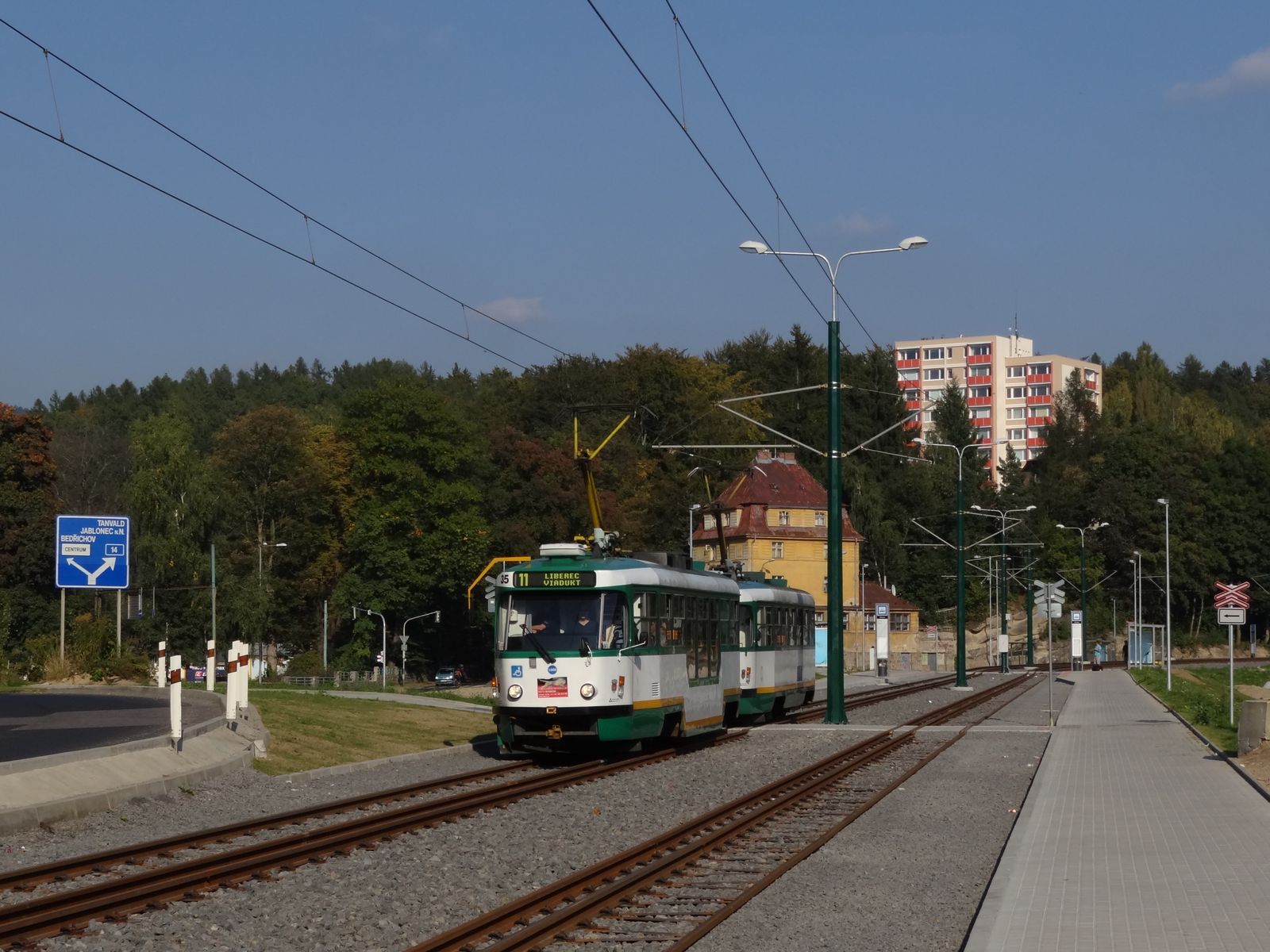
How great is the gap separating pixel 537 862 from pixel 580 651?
30.9 feet

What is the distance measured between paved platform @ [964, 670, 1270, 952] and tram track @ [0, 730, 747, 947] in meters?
5.60

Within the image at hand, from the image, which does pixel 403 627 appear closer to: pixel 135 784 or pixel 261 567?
pixel 261 567

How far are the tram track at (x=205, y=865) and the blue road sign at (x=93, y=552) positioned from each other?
13.4m

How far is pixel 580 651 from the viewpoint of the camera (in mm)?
23328

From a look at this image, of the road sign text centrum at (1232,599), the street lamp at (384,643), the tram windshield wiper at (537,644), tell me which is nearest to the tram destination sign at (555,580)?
the tram windshield wiper at (537,644)

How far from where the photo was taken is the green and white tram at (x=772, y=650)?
32.6 meters

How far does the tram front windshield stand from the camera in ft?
77.2

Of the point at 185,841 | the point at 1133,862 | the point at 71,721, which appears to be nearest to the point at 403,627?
the point at 71,721

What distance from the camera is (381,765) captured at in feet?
75.6

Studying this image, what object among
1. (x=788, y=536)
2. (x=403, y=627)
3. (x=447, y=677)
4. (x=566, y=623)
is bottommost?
(x=447, y=677)

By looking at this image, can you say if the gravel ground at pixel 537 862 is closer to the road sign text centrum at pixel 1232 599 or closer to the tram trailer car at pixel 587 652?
the tram trailer car at pixel 587 652

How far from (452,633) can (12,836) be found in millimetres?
75220

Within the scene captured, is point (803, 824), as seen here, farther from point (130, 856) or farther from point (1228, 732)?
point (1228, 732)

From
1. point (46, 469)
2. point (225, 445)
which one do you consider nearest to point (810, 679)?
point (46, 469)
